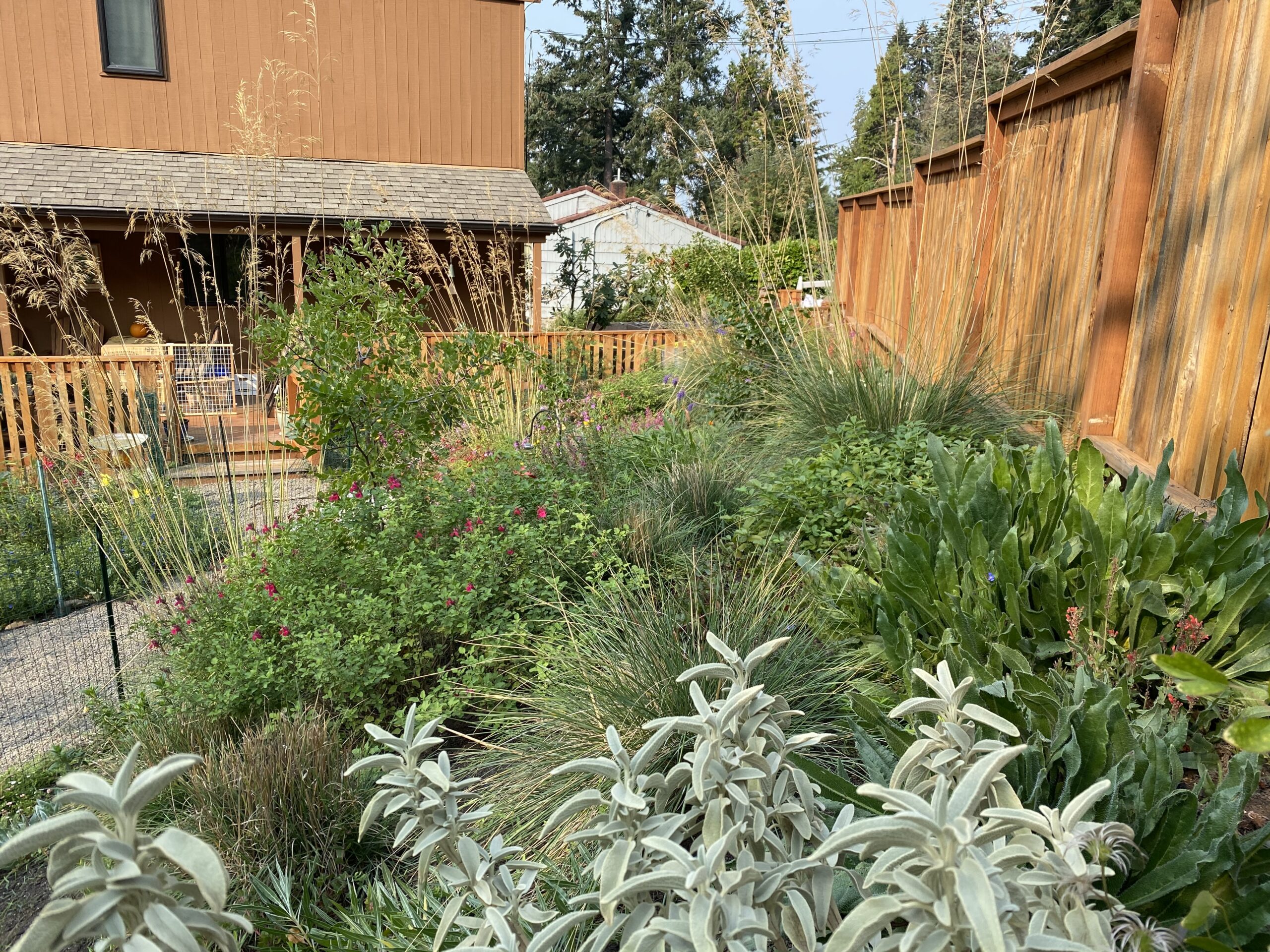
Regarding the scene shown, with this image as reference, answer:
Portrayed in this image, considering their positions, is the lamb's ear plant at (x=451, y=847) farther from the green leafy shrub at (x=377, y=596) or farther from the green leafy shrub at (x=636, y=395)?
the green leafy shrub at (x=636, y=395)

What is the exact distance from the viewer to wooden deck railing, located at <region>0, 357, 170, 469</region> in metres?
4.07

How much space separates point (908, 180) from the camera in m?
8.27

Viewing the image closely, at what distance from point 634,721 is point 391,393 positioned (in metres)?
2.35

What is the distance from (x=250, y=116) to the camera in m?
10.0

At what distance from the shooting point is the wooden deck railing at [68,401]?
407 centimetres

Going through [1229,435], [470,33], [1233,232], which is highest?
[470,33]

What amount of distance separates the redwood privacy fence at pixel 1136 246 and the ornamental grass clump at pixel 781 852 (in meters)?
1.77

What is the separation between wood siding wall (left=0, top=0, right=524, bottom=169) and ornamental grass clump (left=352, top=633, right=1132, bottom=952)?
36.1ft

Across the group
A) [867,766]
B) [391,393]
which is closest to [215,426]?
[391,393]

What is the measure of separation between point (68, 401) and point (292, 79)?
7785 mm

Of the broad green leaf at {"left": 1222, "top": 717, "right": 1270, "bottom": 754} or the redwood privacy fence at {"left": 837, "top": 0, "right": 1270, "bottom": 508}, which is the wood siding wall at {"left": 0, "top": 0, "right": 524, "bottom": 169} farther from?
the broad green leaf at {"left": 1222, "top": 717, "right": 1270, "bottom": 754}

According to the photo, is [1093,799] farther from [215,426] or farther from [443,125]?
[443,125]

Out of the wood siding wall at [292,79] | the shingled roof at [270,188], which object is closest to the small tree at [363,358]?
the shingled roof at [270,188]

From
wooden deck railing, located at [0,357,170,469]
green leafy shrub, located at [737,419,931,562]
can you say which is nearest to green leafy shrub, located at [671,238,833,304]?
green leafy shrub, located at [737,419,931,562]
